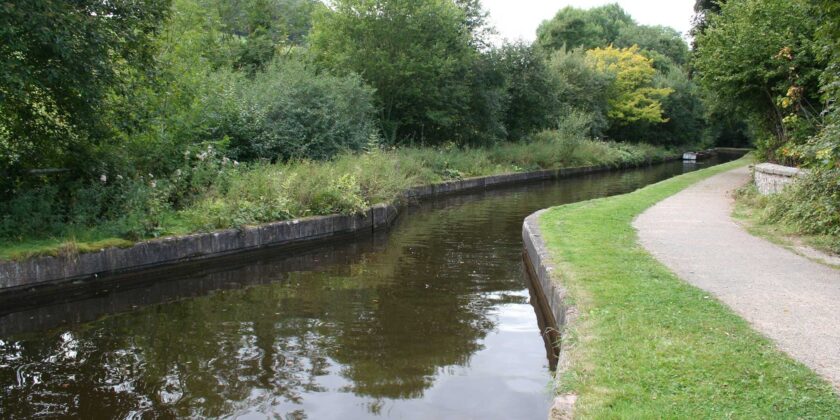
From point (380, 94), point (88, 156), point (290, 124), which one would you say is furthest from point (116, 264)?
point (380, 94)

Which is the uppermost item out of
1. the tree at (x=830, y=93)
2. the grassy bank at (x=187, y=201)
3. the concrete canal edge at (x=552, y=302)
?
the tree at (x=830, y=93)

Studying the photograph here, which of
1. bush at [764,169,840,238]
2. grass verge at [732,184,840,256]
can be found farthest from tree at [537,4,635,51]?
bush at [764,169,840,238]

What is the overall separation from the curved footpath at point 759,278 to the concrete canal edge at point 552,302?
4.99ft

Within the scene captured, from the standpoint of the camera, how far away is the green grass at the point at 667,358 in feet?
12.5

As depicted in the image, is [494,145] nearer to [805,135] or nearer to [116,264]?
[805,135]

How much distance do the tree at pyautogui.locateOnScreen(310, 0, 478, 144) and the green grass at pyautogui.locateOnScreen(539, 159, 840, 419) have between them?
1913 cm

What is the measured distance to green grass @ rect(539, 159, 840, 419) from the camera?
381 centimetres

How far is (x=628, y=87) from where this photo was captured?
1940 inches

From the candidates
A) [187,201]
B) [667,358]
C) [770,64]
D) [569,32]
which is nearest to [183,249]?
[187,201]

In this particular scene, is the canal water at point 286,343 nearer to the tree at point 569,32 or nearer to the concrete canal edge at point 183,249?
the concrete canal edge at point 183,249

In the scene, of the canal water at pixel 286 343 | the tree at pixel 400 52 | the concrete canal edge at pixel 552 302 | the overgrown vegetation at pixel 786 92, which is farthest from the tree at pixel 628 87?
the canal water at pixel 286 343

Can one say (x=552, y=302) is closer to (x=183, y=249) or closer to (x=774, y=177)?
(x=183, y=249)

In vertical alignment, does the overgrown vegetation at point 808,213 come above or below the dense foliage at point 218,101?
below

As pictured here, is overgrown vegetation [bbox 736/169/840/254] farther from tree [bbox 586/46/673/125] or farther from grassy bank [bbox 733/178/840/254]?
tree [bbox 586/46/673/125]
